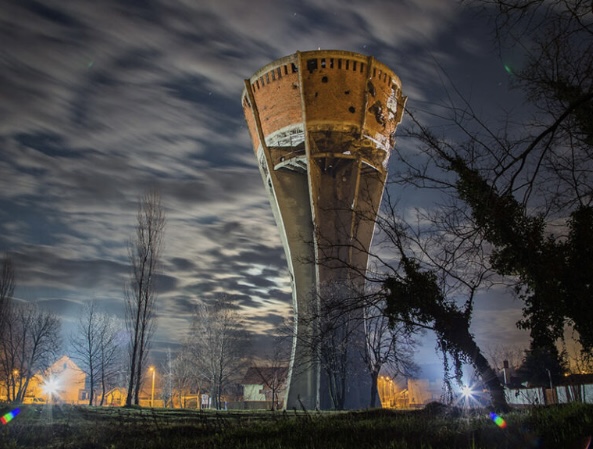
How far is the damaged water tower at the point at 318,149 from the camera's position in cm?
2464

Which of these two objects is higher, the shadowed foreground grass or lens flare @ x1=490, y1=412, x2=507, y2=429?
lens flare @ x1=490, y1=412, x2=507, y2=429

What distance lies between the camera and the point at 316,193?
82.5 ft

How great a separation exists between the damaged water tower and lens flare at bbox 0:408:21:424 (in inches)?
523

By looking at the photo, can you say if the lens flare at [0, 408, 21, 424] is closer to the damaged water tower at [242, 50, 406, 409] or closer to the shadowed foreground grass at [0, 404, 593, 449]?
the shadowed foreground grass at [0, 404, 593, 449]

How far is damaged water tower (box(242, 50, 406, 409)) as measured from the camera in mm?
24641

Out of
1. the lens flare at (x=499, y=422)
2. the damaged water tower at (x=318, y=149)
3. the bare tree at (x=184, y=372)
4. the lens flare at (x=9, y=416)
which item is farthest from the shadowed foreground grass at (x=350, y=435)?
the bare tree at (x=184, y=372)

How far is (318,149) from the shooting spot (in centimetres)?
2520

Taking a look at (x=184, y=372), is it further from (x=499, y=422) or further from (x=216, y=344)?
(x=499, y=422)

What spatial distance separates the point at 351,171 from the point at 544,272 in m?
19.5

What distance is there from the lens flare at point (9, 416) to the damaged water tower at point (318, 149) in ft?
43.6

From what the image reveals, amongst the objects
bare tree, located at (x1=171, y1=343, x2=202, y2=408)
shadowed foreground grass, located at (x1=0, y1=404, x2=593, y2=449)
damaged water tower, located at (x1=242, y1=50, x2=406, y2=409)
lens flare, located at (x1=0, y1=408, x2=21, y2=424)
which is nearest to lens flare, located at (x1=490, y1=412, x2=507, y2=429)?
shadowed foreground grass, located at (x1=0, y1=404, x2=593, y2=449)

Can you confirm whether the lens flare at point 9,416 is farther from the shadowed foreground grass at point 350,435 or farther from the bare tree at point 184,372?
the bare tree at point 184,372

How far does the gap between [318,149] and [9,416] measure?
58.7 feet

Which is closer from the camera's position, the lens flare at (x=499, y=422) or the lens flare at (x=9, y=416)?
the lens flare at (x=499, y=422)
